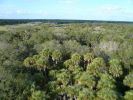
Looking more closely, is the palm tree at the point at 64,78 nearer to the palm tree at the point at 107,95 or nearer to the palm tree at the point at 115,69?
the palm tree at the point at 107,95

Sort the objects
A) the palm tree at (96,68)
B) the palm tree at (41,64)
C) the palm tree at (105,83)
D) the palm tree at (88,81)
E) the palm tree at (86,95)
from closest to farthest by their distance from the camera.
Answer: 1. the palm tree at (86,95)
2. the palm tree at (105,83)
3. the palm tree at (88,81)
4. the palm tree at (96,68)
5. the palm tree at (41,64)

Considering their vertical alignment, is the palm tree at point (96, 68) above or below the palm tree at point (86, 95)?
above

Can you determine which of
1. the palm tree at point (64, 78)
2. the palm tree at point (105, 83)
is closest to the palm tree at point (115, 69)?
the palm tree at point (105, 83)

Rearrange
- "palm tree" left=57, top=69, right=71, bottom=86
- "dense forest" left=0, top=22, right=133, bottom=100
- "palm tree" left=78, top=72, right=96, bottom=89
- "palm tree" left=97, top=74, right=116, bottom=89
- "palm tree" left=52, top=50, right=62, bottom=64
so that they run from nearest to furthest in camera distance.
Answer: "dense forest" left=0, top=22, right=133, bottom=100 → "palm tree" left=97, top=74, right=116, bottom=89 → "palm tree" left=78, top=72, right=96, bottom=89 → "palm tree" left=57, top=69, right=71, bottom=86 → "palm tree" left=52, top=50, right=62, bottom=64

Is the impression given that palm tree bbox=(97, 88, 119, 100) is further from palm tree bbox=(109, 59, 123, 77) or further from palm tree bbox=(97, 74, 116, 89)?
palm tree bbox=(109, 59, 123, 77)

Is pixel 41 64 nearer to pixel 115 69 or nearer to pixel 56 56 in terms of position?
pixel 56 56

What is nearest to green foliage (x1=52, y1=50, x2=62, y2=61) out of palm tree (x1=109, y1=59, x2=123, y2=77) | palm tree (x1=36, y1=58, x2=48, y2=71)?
palm tree (x1=36, y1=58, x2=48, y2=71)

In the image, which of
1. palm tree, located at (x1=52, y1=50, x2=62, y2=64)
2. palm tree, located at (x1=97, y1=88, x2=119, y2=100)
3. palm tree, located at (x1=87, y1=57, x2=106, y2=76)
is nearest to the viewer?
palm tree, located at (x1=97, y1=88, x2=119, y2=100)

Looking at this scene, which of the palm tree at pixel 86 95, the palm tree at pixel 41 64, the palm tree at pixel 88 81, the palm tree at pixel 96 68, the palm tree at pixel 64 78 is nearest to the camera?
the palm tree at pixel 86 95

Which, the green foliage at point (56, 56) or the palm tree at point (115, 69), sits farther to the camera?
the green foliage at point (56, 56)

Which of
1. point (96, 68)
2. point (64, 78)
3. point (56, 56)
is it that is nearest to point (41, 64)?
point (56, 56)

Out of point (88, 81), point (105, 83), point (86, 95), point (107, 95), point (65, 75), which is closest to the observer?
point (86, 95)

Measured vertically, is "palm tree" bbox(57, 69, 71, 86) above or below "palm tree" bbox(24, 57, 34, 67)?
below
